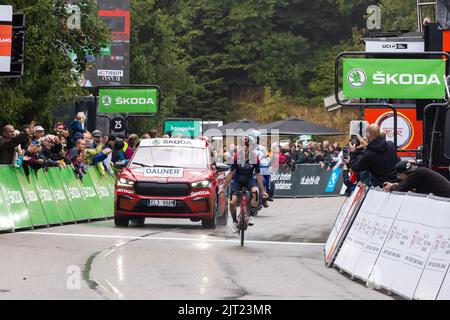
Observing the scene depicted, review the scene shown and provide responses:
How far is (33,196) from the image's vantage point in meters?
23.4

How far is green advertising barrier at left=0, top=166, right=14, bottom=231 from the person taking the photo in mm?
21875

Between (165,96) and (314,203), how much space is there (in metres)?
26.8

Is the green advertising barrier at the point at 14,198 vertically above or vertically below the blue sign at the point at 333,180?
above

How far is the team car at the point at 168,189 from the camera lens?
24.2m

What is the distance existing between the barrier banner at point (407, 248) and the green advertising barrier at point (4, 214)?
9075 mm

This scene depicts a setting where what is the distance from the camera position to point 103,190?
28.3 metres

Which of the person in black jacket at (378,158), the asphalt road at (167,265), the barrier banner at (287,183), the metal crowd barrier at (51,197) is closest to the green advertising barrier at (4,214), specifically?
the metal crowd barrier at (51,197)

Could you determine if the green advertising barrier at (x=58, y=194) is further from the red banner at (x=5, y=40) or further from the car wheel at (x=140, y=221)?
the red banner at (x=5, y=40)

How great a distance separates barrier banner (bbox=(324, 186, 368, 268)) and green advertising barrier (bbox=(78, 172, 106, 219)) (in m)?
9.89

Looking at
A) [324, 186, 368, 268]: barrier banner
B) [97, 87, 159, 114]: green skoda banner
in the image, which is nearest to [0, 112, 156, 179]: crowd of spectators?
[97, 87, 159, 114]: green skoda banner

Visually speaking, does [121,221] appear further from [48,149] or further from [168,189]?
[48,149]

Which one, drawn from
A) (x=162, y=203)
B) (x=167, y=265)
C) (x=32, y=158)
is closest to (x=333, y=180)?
(x=162, y=203)
